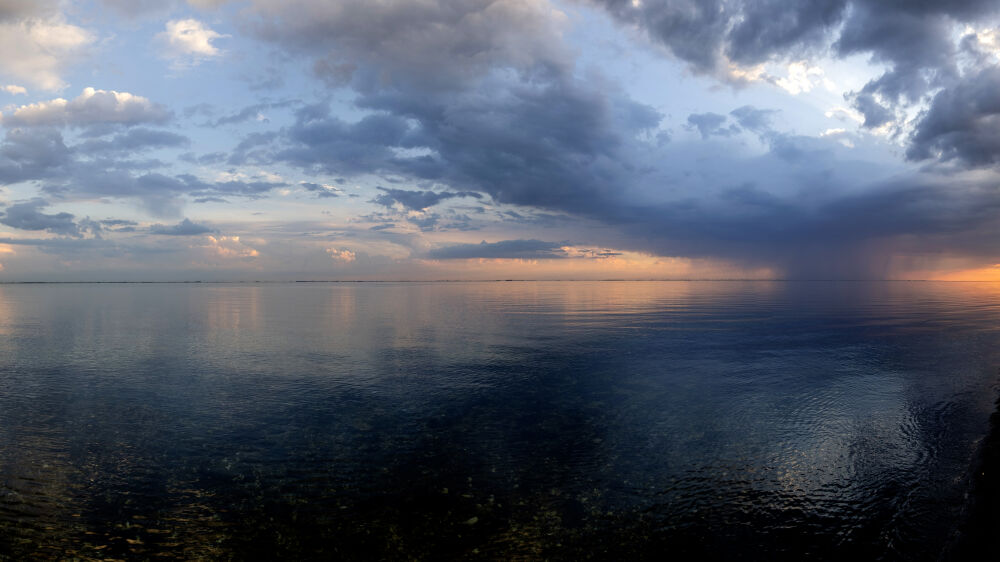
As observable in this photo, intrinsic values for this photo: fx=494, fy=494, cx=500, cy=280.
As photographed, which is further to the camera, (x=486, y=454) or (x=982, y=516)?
(x=486, y=454)

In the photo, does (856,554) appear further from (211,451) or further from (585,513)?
(211,451)

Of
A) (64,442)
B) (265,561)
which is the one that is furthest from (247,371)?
(265,561)

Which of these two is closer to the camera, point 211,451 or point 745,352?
point 211,451

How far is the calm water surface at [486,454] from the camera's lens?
14.1 m

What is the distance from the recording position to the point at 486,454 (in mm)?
20422

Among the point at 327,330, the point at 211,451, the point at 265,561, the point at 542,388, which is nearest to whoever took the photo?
the point at 265,561

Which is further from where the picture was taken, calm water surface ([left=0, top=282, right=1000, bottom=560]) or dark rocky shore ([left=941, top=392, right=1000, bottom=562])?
calm water surface ([left=0, top=282, right=1000, bottom=560])

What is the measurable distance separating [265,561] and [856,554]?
15.8 metres

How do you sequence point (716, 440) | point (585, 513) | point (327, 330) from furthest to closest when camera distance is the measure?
point (327, 330) < point (716, 440) < point (585, 513)

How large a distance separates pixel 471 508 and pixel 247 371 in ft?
88.6

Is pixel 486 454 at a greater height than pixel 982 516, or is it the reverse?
pixel 982 516

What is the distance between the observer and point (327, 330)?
206 ft

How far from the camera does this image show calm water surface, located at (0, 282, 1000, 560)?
14.1 meters

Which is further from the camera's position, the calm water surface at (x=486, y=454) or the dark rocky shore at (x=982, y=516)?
the calm water surface at (x=486, y=454)
